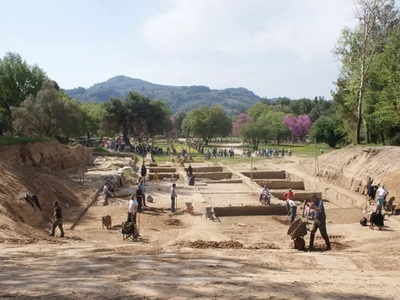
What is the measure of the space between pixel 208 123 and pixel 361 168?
52.2 m

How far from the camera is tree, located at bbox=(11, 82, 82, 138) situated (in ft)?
128

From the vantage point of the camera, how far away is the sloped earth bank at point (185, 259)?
6816 mm

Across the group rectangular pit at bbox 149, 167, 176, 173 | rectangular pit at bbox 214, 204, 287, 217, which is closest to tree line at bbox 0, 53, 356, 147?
rectangular pit at bbox 149, 167, 176, 173

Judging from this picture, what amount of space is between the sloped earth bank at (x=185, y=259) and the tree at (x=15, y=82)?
1120 inches

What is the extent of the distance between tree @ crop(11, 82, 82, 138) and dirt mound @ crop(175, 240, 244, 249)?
30.3 meters

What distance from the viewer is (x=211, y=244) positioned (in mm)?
13172

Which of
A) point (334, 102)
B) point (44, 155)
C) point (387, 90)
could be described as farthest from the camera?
point (334, 102)

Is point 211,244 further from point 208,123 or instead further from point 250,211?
point 208,123

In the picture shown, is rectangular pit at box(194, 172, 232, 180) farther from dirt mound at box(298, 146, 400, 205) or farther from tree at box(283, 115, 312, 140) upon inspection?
tree at box(283, 115, 312, 140)

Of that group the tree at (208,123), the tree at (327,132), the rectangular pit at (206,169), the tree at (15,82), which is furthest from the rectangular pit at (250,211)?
the tree at (208,123)

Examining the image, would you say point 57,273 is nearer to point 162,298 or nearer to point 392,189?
point 162,298

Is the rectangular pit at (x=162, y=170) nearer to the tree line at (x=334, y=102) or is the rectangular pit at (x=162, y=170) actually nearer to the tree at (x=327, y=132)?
the tree line at (x=334, y=102)

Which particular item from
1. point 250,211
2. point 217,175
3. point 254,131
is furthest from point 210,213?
point 254,131

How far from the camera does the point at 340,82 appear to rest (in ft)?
144
